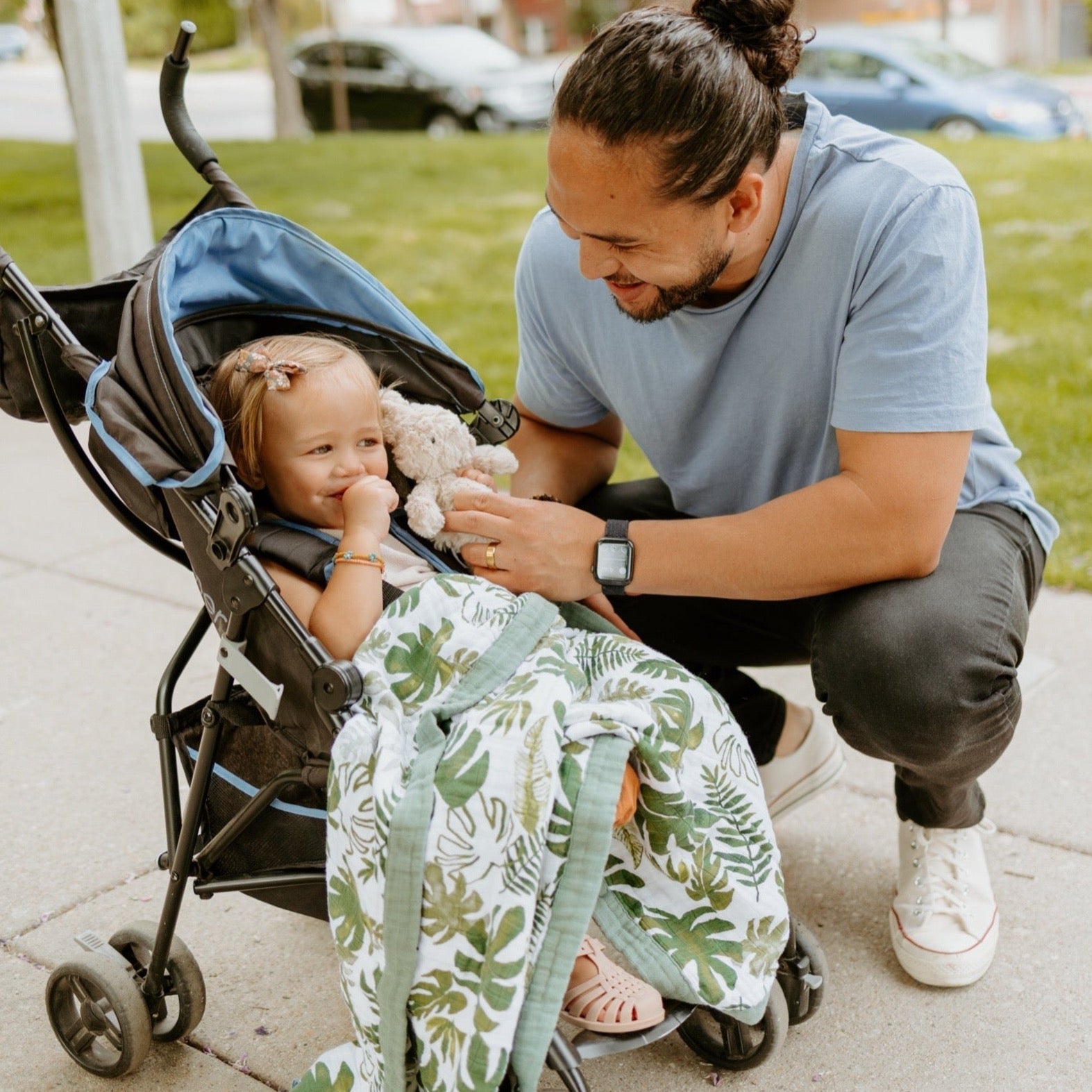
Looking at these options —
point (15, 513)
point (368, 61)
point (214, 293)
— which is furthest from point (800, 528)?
point (368, 61)

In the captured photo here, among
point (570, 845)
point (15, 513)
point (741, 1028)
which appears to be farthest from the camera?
point (15, 513)

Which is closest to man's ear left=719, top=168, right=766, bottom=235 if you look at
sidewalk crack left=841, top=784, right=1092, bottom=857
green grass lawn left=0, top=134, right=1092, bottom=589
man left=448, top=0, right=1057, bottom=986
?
man left=448, top=0, right=1057, bottom=986

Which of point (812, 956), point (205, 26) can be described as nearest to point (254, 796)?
point (812, 956)

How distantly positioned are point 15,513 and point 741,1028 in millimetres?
3398

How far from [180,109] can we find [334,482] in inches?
29.3

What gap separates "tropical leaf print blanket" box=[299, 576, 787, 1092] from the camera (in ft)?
5.32

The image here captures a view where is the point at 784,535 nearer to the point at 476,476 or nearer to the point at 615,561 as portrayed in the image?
the point at 615,561

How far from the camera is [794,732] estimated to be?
2586 mm

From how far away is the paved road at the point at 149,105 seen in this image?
16984 millimetres

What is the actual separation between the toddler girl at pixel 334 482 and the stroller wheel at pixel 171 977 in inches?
23.2

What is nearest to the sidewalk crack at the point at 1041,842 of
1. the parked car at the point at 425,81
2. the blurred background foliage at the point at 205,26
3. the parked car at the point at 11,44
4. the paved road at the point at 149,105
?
the paved road at the point at 149,105

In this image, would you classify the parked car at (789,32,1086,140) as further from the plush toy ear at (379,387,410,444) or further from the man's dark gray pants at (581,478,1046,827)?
the plush toy ear at (379,387,410,444)

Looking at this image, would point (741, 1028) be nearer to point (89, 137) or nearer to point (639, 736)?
point (639, 736)

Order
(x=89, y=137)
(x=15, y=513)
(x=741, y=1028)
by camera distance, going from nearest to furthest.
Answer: (x=741, y=1028)
(x=15, y=513)
(x=89, y=137)
